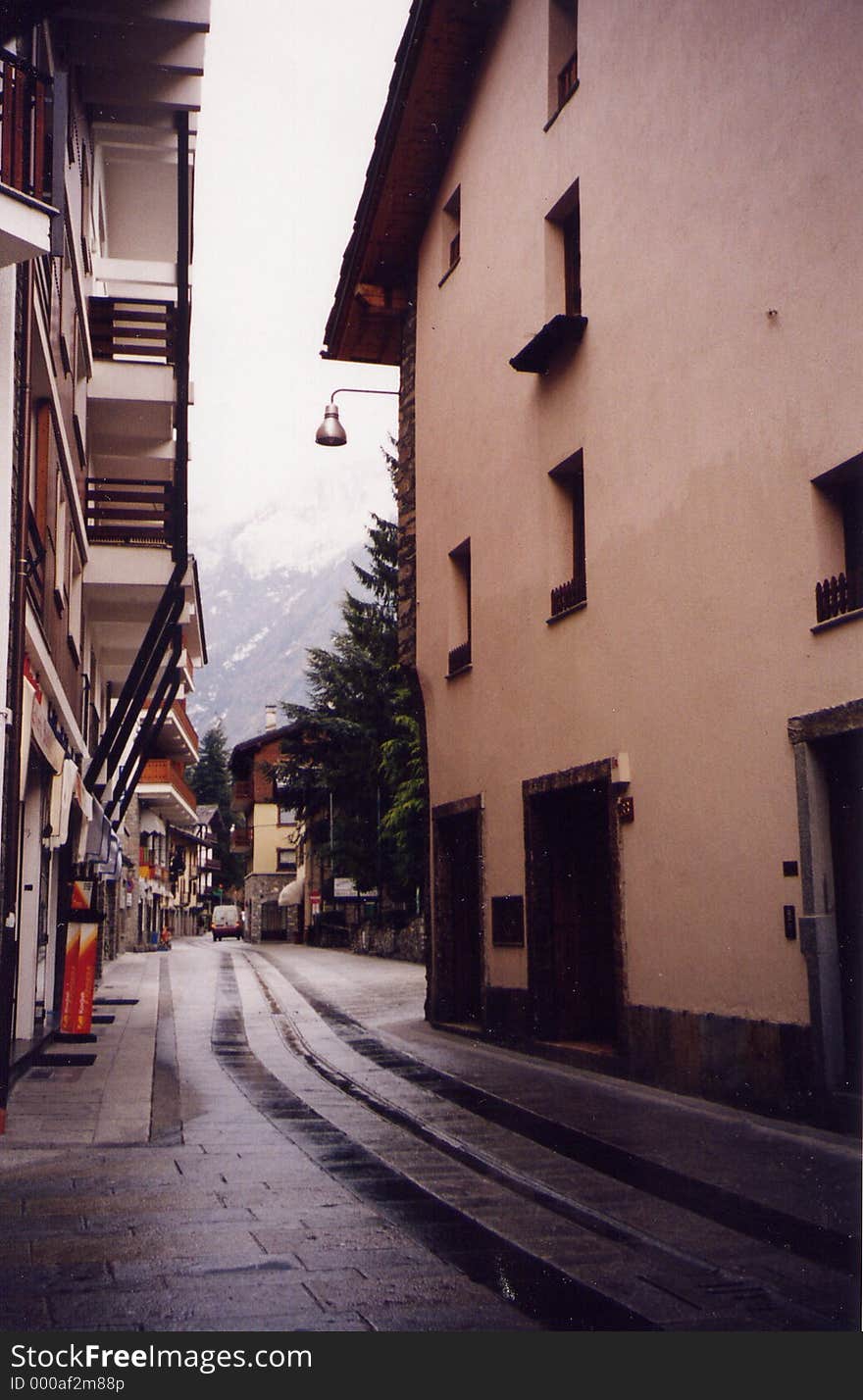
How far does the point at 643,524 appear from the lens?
1193 cm

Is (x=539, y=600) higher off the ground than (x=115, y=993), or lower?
higher

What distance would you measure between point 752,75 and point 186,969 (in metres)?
25.8

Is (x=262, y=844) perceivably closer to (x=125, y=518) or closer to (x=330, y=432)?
(x=125, y=518)

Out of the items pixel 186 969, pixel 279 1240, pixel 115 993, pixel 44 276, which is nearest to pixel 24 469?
pixel 44 276

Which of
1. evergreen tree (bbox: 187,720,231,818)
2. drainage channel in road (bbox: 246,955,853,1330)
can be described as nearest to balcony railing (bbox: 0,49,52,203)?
drainage channel in road (bbox: 246,955,853,1330)

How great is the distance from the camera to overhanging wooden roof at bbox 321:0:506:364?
16.1 meters

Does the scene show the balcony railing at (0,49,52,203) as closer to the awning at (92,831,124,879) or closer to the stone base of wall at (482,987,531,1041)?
the stone base of wall at (482,987,531,1041)

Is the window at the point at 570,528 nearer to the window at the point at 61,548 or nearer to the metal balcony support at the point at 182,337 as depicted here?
the window at the point at 61,548

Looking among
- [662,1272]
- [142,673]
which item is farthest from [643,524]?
[142,673]

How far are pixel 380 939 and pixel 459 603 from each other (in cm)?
2298

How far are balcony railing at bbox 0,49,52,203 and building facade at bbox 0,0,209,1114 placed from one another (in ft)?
0.06

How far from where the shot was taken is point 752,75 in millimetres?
10117

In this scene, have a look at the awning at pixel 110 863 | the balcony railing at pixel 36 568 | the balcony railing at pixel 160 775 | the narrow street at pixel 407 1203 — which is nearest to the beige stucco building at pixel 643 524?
the narrow street at pixel 407 1203

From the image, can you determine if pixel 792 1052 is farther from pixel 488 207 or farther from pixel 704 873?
pixel 488 207
